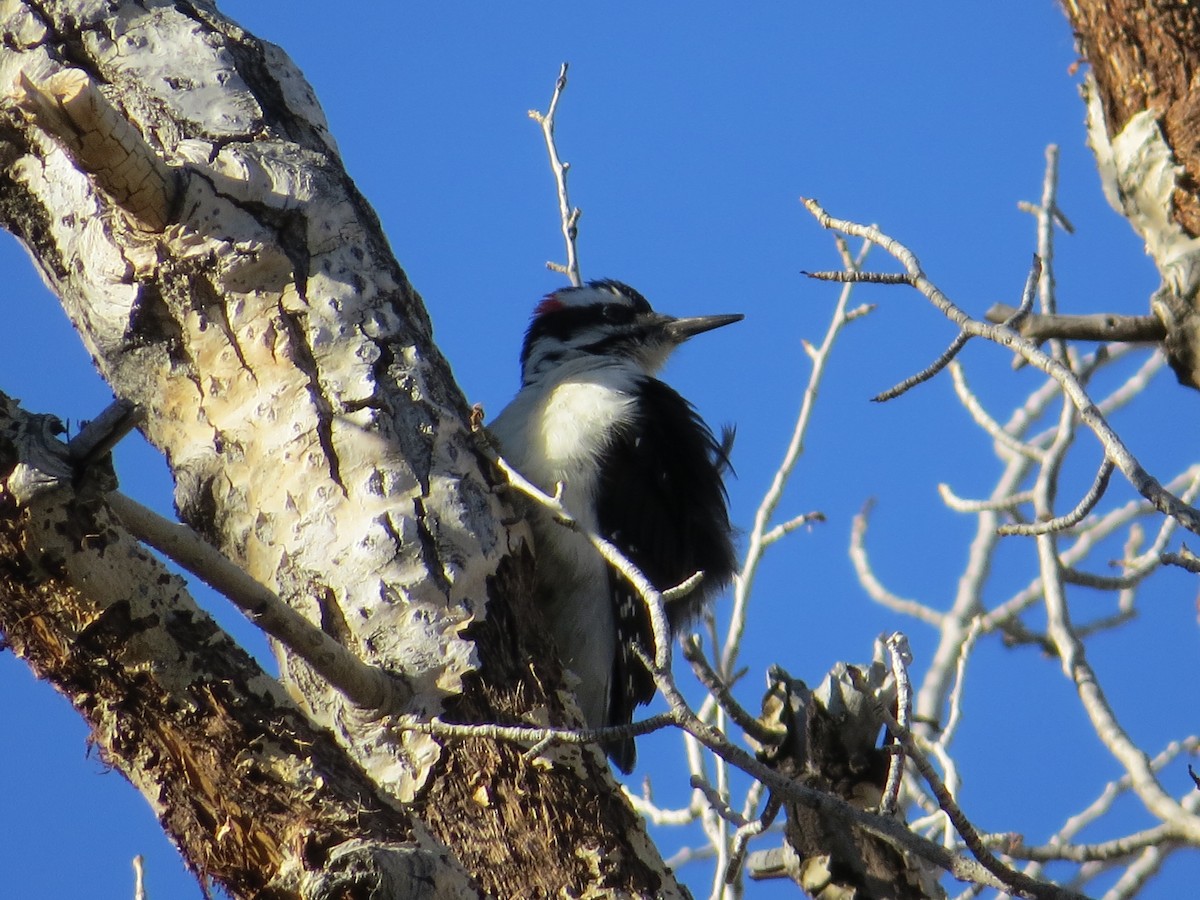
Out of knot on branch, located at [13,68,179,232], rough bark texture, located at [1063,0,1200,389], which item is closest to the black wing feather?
knot on branch, located at [13,68,179,232]

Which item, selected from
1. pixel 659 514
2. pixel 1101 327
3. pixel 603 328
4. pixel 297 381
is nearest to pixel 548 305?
pixel 603 328

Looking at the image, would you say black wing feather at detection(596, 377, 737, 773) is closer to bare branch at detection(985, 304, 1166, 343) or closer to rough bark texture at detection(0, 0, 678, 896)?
rough bark texture at detection(0, 0, 678, 896)

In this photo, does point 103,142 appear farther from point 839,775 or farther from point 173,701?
point 839,775

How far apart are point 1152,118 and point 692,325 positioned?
3026mm

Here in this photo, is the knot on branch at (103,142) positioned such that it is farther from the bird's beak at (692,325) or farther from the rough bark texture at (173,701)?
the bird's beak at (692,325)

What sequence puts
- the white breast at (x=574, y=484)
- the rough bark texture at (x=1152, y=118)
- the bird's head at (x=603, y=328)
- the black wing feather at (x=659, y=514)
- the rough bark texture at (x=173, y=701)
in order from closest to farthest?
the rough bark texture at (x=173, y=701), the rough bark texture at (x=1152, y=118), the white breast at (x=574, y=484), the black wing feather at (x=659, y=514), the bird's head at (x=603, y=328)

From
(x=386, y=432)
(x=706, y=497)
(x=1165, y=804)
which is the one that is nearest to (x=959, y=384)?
(x=706, y=497)

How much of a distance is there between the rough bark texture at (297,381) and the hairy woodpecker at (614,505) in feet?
1.86

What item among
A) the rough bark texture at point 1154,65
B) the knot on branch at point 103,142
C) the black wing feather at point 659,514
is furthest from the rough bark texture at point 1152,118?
the black wing feather at point 659,514

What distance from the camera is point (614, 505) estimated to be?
3.84 m

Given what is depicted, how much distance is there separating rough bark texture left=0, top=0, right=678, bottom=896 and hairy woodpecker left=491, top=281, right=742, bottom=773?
1.86ft

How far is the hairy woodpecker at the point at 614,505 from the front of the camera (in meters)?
3.49

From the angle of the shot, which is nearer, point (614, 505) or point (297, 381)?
point (297, 381)

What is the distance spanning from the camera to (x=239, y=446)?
298 cm
